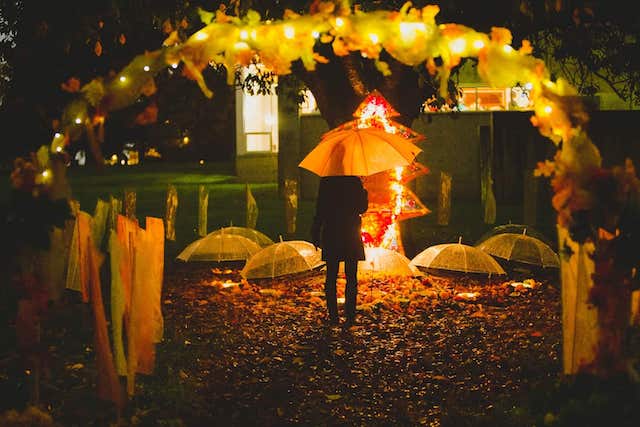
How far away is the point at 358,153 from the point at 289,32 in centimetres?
453

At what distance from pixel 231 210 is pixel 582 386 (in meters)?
18.7

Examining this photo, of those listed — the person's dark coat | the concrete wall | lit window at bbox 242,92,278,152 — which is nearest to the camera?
the person's dark coat

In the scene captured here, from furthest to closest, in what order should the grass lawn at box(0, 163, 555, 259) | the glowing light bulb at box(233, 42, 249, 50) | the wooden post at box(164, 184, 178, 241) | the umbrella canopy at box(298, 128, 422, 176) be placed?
the grass lawn at box(0, 163, 555, 259) < the wooden post at box(164, 184, 178, 241) < the umbrella canopy at box(298, 128, 422, 176) < the glowing light bulb at box(233, 42, 249, 50)

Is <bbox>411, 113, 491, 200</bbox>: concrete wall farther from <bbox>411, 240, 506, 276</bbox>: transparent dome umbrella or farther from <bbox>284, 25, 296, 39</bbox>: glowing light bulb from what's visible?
<bbox>284, 25, 296, 39</bbox>: glowing light bulb

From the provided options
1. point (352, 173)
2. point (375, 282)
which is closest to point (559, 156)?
point (352, 173)

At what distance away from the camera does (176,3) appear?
11.5 metres

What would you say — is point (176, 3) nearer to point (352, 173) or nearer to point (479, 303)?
point (352, 173)

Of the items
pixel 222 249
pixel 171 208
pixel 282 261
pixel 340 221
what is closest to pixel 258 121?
pixel 171 208

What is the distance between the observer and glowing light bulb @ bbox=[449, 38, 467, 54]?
5.60 m

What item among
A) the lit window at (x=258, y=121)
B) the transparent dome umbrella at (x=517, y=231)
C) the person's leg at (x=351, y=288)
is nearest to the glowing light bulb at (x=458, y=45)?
the person's leg at (x=351, y=288)

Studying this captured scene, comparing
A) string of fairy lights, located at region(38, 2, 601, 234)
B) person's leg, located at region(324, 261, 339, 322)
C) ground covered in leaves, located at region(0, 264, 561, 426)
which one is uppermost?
string of fairy lights, located at region(38, 2, 601, 234)

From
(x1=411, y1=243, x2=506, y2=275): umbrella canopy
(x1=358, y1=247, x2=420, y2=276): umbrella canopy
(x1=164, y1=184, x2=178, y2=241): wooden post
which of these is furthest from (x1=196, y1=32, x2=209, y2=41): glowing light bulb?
(x1=164, y1=184, x2=178, y2=241): wooden post

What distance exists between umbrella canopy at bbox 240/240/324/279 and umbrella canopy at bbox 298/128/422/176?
6.32 feet

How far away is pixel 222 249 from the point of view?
13359mm
